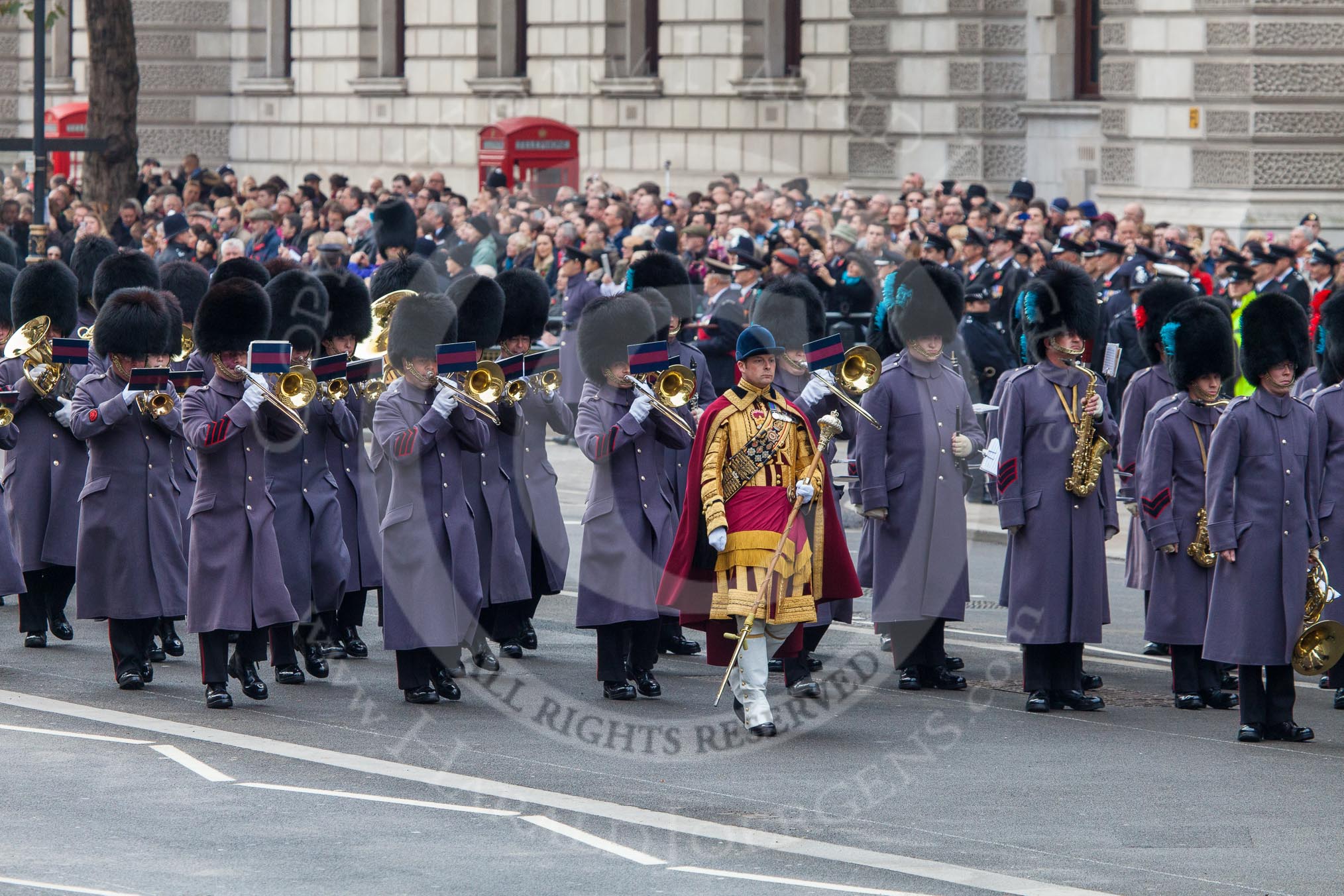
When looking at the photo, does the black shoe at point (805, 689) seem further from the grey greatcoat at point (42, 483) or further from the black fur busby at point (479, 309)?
the grey greatcoat at point (42, 483)

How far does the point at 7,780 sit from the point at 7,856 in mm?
1058

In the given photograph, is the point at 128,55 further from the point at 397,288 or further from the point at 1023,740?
the point at 1023,740

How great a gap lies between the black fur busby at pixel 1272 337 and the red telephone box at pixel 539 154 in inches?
773

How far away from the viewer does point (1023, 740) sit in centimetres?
895

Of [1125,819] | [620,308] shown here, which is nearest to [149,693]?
[620,308]

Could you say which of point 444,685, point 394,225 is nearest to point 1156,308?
point 444,685

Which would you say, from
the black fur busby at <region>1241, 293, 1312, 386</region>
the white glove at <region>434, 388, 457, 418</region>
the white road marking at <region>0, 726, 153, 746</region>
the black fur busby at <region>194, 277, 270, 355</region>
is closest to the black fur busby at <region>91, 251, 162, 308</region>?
the black fur busby at <region>194, 277, 270, 355</region>

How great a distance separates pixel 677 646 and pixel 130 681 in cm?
258

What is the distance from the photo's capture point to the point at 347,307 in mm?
11062

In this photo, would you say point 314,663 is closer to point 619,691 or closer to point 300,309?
point 619,691

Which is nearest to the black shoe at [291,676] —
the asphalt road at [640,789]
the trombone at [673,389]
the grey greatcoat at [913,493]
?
the asphalt road at [640,789]

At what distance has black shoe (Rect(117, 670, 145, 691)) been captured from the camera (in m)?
9.71

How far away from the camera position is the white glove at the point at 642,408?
9.70 meters

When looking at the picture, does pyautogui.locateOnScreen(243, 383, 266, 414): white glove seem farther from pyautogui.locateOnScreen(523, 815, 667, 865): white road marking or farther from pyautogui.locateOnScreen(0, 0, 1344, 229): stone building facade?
pyautogui.locateOnScreen(0, 0, 1344, 229): stone building facade
